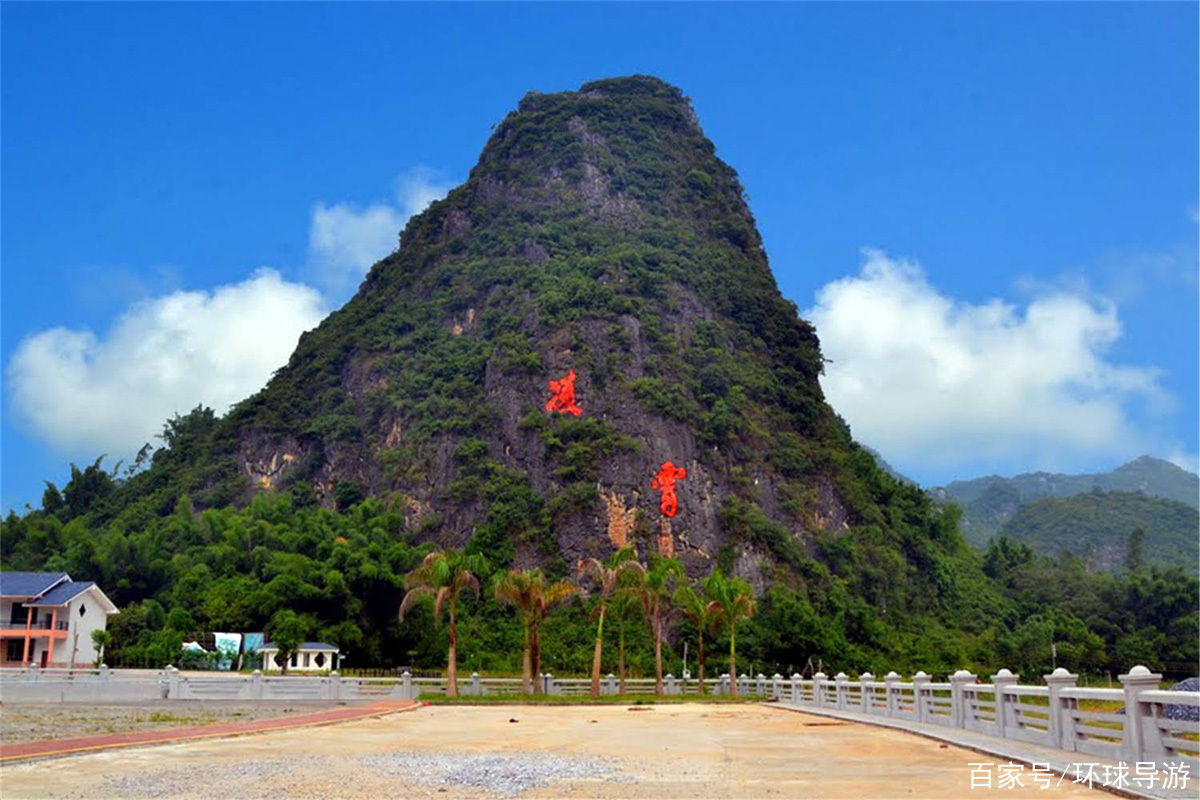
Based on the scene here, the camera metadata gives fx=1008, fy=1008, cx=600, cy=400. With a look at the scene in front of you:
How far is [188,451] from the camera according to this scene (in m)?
94.4

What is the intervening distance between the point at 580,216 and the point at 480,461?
33.8 metres

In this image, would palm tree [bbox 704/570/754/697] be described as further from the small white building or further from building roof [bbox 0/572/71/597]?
building roof [bbox 0/572/71/597]

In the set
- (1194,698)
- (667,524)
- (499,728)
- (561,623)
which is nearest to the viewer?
(1194,698)

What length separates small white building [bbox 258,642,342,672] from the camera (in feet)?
160

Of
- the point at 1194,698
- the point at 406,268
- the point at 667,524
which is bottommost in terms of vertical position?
the point at 1194,698

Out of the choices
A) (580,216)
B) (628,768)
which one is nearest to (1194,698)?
(628,768)

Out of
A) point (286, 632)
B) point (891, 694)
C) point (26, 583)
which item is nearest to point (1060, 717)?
point (891, 694)

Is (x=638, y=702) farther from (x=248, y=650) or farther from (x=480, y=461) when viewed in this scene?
(x=480, y=461)

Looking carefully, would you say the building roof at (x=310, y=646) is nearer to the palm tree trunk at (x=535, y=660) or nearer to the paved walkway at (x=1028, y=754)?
the palm tree trunk at (x=535, y=660)

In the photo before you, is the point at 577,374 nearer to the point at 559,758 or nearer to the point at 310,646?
the point at 310,646

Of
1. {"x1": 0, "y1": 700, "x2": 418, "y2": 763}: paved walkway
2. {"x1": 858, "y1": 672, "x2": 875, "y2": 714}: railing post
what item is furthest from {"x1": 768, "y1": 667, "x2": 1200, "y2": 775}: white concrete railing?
{"x1": 0, "y1": 700, "x2": 418, "y2": 763}: paved walkway

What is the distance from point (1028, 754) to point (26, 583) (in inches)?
1791

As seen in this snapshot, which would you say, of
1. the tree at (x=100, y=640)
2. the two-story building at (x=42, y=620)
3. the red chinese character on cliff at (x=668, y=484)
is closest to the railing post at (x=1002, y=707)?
the tree at (x=100, y=640)

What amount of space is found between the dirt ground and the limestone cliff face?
43314mm
